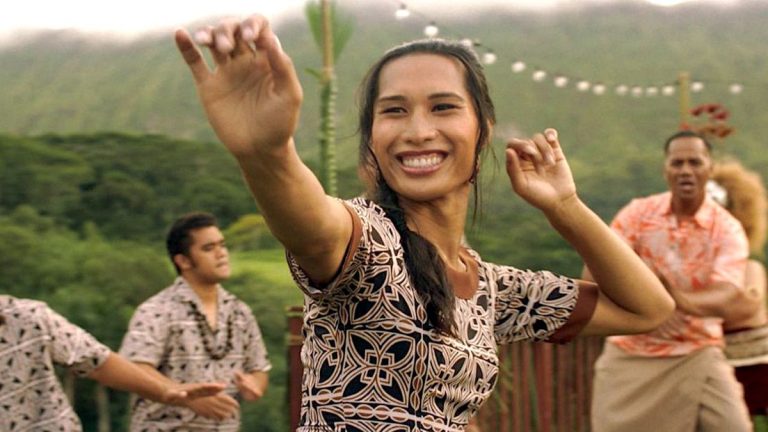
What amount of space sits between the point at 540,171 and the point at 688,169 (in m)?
2.96

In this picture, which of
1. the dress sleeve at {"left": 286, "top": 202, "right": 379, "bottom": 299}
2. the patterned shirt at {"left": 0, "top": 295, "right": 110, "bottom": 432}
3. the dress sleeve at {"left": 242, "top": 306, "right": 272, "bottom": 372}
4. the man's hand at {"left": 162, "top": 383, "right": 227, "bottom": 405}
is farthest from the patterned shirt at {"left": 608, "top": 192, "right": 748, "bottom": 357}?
the dress sleeve at {"left": 286, "top": 202, "right": 379, "bottom": 299}

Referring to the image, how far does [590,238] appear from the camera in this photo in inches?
102

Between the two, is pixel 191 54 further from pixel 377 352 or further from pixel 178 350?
pixel 178 350

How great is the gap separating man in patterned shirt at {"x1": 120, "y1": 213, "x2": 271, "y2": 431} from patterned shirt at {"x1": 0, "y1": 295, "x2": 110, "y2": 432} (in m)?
0.65

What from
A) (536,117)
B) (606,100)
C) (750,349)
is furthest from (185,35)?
(606,100)

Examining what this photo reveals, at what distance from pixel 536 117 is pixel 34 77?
19.9 feet

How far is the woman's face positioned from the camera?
2219mm

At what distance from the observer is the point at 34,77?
507 inches

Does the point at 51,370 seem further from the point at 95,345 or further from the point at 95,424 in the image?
the point at 95,424

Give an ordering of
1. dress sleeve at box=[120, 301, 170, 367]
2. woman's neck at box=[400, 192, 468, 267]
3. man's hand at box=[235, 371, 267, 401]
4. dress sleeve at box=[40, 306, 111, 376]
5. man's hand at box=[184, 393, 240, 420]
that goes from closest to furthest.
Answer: woman's neck at box=[400, 192, 468, 267]
dress sleeve at box=[40, 306, 111, 376]
man's hand at box=[184, 393, 240, 420]
dress sleeve at box=[120, 301, 170, 367]
man's hand at box=[235, 371, 267, 401]

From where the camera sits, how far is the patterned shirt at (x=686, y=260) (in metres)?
5.09

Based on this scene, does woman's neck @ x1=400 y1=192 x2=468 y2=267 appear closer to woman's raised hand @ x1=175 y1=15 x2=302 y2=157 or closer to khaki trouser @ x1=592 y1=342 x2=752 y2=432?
woman's raised hand @ x1=175 y1=15 x2=302 y2=157

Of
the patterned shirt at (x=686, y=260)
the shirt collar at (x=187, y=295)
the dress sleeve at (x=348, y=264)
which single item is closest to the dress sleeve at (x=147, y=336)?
the shirt collar at (x=187, y=295)

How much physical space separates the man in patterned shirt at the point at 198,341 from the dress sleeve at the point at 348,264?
9.19ft
